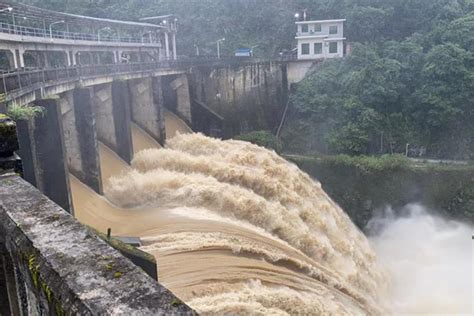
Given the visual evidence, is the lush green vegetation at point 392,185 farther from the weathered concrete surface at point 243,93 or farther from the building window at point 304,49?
the building window at point 304,49

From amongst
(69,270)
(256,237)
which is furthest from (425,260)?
(69,270)

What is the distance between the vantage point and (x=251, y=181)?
1355 cm

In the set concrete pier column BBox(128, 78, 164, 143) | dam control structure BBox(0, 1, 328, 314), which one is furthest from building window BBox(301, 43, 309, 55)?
concrete pier column BBox(128, 78, 164, 143)

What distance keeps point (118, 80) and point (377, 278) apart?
10.5 metres

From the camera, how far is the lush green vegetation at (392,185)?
18.7m

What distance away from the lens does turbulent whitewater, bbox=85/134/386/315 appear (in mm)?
8023

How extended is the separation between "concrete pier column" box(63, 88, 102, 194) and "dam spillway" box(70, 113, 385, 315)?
0.31 meters

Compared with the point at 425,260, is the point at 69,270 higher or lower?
higher

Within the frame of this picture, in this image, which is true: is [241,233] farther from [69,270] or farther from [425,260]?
[425,260]

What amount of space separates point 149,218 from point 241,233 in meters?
2.28

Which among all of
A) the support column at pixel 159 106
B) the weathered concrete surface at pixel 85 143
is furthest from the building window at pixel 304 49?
the weathered concrete surface at pixel 85 143

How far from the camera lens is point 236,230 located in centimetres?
1023

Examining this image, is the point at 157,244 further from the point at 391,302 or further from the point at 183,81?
the point at 183,81

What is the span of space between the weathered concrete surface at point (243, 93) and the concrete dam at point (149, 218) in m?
3.50
